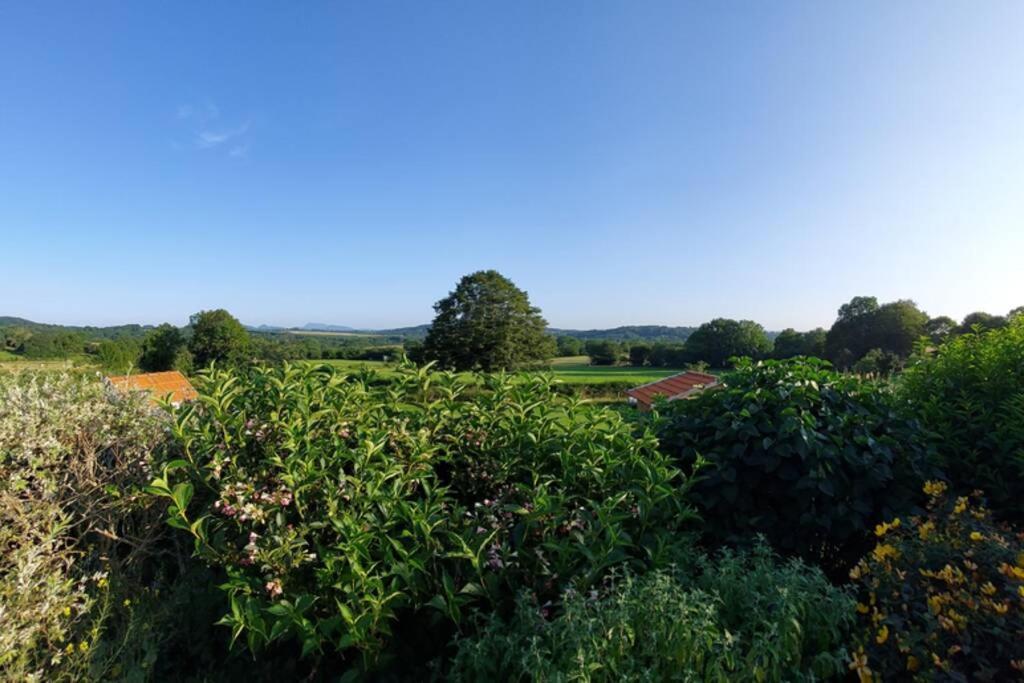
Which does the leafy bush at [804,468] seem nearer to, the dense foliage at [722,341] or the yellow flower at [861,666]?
the yellow flower at [861,666]

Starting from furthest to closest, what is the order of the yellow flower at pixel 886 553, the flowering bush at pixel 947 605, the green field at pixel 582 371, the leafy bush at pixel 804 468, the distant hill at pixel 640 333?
the distant hill at pixel 640 333
the green field at pixel 582 371
the leafy bush at pixel 804 468
the yellow flower at pixel 886 553
the flowering bush at pixel 947 605

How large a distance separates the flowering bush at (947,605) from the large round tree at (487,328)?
83.9 feet

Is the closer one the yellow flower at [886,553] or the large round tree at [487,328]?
the yellow flower at [886,553]

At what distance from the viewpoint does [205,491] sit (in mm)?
2115

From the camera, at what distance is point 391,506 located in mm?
1892

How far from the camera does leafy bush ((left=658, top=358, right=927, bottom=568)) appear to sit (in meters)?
2.43

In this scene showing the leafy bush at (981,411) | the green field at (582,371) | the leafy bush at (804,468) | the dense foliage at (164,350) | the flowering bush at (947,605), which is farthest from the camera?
the dense foliage at (164,350)

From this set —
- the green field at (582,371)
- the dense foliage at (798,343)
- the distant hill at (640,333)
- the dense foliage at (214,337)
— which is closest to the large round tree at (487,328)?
the green field at (582,371)

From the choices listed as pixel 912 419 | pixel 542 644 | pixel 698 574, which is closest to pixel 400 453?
pixel 542 644

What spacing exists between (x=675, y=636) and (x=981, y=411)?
3032 millimetres

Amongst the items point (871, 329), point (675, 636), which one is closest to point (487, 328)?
point (675, 636)

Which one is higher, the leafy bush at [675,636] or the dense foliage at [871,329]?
the dense foliage at [871,329]

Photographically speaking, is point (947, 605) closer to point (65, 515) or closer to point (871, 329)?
point (65, 515)

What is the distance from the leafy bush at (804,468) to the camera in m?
2.43
